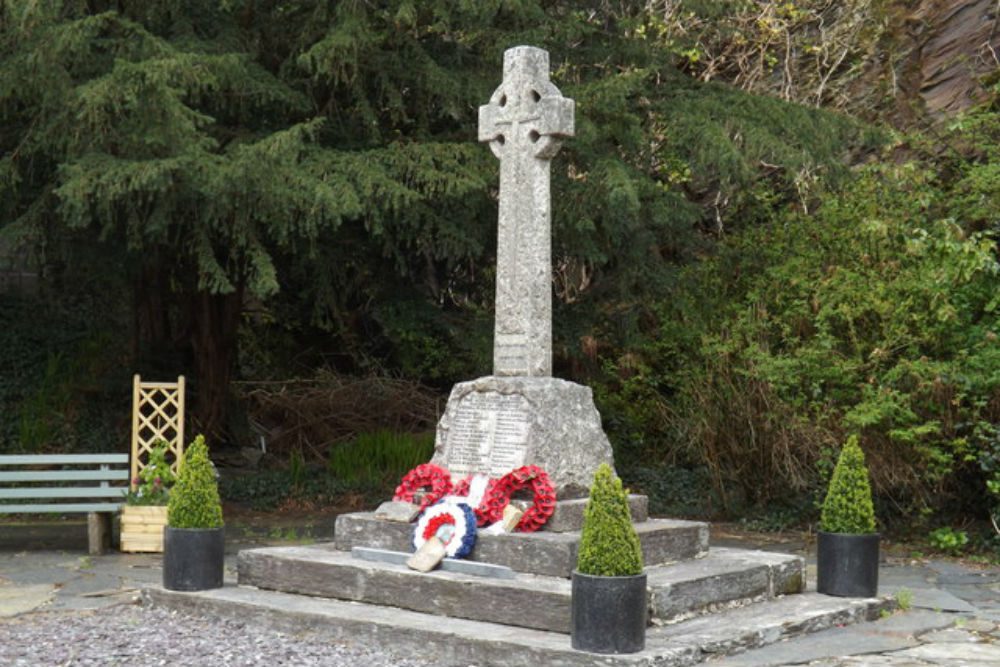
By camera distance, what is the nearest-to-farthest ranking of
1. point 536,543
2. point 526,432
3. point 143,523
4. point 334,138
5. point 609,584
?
point 609,584 < point 536,543 < point 526,432 < point 143,523 < point 334,138

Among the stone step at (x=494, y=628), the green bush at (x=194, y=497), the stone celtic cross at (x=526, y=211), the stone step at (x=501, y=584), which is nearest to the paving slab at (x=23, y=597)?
the stone step at (x=494, y=628)

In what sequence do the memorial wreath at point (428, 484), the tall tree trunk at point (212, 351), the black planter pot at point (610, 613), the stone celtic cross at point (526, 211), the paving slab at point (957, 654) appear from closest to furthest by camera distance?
the black planter pot at point (610, 613), the paving slab at point (957, 654), the memorial wreath at point (428, 484), the stone celtic cross at point (526, 211), the tall tree trunk at point (212, 351)

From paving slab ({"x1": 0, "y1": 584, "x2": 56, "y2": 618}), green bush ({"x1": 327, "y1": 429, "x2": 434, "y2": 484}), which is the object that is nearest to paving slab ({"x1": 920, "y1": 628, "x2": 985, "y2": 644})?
paving slab ({"x1": 0, "y1": 584, "x2": 56, "y2": 618})

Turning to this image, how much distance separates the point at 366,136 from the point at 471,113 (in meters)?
1.03

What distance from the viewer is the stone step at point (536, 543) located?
23.5ft

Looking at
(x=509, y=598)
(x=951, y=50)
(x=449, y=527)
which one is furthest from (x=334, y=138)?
(x=951, y=50)

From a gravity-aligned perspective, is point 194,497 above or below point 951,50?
below

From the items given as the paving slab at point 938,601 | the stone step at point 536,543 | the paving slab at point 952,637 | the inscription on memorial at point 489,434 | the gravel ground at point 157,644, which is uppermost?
the inscription on memorial at point 489,434

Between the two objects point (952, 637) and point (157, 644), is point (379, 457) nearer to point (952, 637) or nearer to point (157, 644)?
point (157, 644)

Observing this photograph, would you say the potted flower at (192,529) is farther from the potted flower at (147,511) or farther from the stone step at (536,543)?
the potted flower at (147,511)

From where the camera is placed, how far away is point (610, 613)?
5.97 meters

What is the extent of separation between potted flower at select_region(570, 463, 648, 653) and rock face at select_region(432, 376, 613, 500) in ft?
5.76

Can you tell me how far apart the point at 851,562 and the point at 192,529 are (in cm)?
418

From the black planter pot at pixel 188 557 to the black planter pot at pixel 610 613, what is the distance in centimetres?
282
